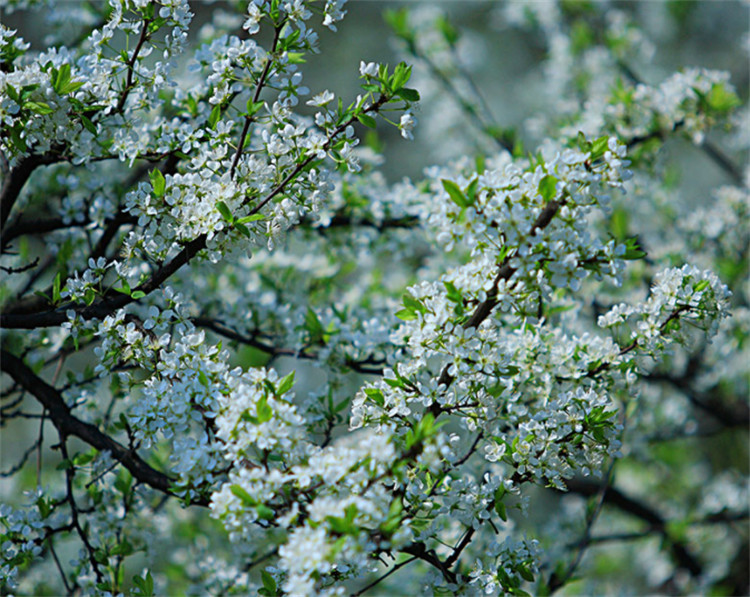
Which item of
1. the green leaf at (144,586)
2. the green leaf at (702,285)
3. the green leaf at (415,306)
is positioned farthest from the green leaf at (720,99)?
the green leaf at (144,586)

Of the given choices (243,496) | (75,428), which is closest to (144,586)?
(75,428)

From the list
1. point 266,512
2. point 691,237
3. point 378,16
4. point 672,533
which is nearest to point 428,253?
point 691,237

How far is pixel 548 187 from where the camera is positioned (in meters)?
1.76

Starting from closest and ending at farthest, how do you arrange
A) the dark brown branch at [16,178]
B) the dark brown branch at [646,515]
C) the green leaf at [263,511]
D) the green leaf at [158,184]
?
1. the green leaf at [263,511]
2. the green leaf at [158,184]
3. the dark brown branch at [16,178]
4. the dark brown branch at [646,515]

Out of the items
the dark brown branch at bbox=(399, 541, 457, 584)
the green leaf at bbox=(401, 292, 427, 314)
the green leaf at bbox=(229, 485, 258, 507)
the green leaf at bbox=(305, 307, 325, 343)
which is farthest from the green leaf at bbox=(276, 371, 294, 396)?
the green leaf at bbox=(305, 307, 325, 343)

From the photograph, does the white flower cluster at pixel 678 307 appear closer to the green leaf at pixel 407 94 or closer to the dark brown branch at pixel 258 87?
the green leaf at pixel 407 94

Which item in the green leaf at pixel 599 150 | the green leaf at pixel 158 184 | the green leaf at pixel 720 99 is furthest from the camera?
the green leaf at pixel 720 99

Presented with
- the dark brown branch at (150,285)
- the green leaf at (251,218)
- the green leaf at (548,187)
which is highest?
the dark brown branch at (150,285)

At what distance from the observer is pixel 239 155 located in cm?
197

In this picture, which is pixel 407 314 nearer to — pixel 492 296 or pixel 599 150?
pixel 492 296

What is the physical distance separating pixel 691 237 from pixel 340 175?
2444 mm

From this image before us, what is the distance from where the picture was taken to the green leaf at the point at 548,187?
5.77 feet

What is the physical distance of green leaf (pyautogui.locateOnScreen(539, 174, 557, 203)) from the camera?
1.76 m

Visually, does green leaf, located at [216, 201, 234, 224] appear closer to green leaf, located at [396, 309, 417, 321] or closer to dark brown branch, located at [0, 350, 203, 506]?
green leaf, located at [396, 309, 417, 321]
